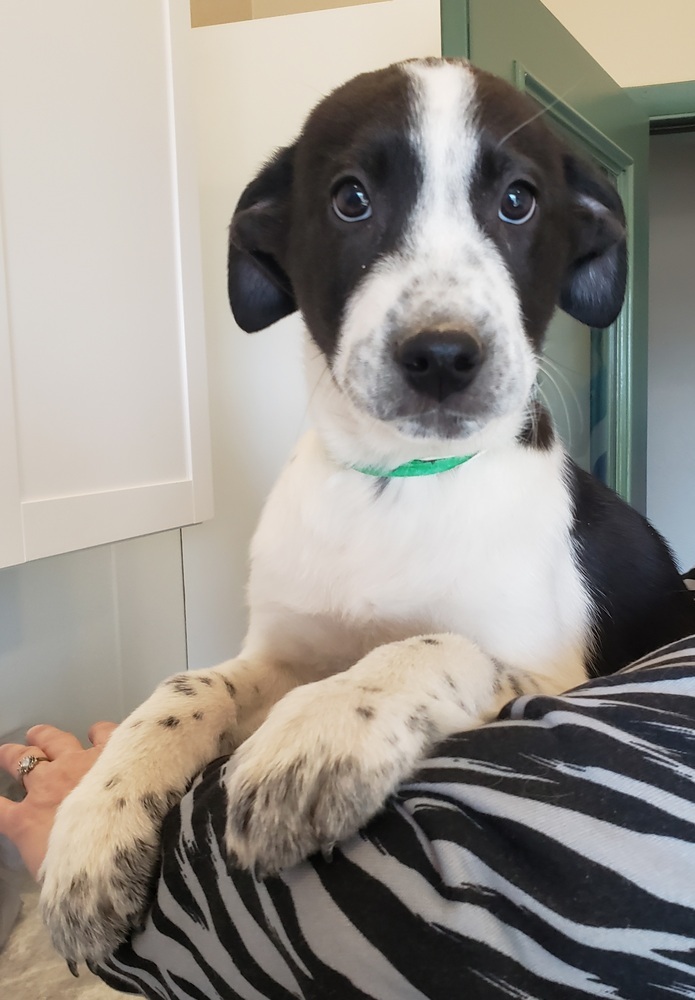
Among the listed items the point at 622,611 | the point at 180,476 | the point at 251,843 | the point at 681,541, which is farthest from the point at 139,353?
the point at 681,541

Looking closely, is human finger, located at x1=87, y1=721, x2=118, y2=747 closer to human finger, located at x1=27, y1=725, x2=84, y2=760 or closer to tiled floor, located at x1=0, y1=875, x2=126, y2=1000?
human finger, located at x1=27, y1=725, x2=84, y2=760

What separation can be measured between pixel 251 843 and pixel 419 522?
648mm

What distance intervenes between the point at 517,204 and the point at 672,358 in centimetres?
416

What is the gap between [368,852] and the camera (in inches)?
24.4

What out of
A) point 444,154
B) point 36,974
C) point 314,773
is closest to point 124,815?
point 314,773

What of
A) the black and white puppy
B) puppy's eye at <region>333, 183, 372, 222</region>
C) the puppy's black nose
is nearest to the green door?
the black and white puppy

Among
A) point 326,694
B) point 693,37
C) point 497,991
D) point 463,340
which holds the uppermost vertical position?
point 693,37

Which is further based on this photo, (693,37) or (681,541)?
(681,541)

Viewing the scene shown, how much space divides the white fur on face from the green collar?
0.07 m

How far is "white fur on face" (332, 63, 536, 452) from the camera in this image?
0.99 metres

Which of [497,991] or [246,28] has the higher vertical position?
[246,28]

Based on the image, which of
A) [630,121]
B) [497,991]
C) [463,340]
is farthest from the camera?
[630,121]

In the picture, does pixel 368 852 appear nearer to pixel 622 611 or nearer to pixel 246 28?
pixel 622 611

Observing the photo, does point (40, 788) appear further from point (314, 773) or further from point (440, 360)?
point (440, 360)
